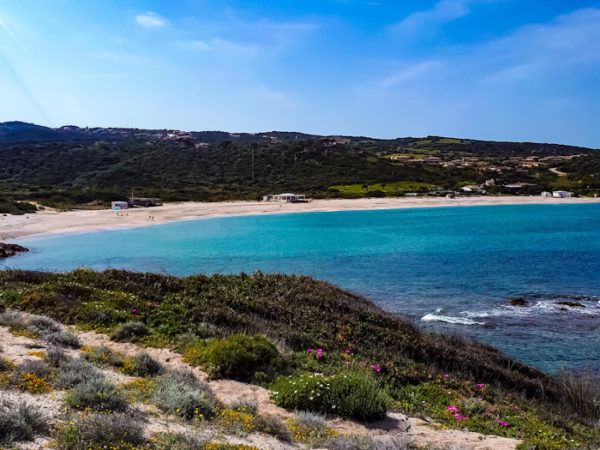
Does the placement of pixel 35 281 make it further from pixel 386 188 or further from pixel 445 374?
pixel 386 188

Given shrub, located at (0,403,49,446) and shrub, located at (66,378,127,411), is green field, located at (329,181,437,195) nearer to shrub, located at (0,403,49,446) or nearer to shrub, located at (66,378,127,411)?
shrub, located at (66,378,127,411)

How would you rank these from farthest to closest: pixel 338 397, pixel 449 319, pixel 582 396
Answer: pixel 449 319
pixel 582 396
pixel 338 397

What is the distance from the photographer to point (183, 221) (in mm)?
60500

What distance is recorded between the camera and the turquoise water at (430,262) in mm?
16562

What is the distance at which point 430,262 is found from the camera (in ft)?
101

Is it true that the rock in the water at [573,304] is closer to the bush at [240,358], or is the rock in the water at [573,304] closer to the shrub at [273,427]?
the bush at [240,358]

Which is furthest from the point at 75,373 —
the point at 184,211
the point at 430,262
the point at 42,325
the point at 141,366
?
the point at 184,211

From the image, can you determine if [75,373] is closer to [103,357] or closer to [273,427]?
[103,357]

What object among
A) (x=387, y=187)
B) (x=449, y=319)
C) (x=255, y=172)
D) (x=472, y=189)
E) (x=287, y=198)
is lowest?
(x=449, y=319)

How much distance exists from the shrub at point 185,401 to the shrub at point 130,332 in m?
3.24

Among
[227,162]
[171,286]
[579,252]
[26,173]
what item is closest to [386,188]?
[227,162]

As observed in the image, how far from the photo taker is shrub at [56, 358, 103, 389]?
6699 mm

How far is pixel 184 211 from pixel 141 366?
205 ft

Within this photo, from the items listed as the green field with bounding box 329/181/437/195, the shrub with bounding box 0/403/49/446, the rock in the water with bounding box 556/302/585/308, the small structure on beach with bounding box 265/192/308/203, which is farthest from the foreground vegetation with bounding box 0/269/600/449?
the green field with bounding box 329/181/437/195
